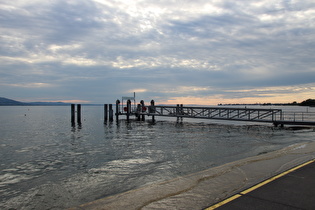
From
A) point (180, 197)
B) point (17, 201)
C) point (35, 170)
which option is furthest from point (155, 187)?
point (35, 170)

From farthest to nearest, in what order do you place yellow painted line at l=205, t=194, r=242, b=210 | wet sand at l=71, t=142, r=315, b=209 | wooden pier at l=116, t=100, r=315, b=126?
wooden pier at l=116, t=100, r=315, b=126 → wet sand at l=71, t=142, r=315, b=209 → yellow painted line at l=205, t=194, r=242, b=210

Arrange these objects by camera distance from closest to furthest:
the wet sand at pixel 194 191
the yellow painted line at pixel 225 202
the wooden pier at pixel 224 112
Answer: the yellow painted line at pixel 225 202 < the wet sand at pixel 194 191 < the wooden pier at pixel 224 112

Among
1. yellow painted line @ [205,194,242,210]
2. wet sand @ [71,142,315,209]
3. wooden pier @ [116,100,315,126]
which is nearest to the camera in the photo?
yellow painted line @ [205,194,242,210]

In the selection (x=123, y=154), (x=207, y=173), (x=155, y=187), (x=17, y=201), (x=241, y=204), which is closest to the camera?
(x=241, y=204)

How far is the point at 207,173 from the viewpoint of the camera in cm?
852

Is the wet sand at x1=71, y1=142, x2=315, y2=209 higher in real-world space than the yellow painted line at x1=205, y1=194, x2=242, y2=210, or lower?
lower

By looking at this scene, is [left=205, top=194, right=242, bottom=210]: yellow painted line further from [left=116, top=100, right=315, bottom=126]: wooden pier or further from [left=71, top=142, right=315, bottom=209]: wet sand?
[left=116, top=100, right=315, bottom=126]: wooden pier

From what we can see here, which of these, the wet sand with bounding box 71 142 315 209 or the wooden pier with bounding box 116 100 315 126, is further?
the wooden pier with bounding box 116 100 315 126

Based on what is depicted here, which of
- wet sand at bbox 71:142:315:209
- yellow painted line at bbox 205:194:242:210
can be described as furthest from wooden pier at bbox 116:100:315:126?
yellow painted line at bbox 205:194:242:210

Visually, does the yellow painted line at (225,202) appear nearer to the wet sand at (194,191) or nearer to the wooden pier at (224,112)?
the wet sand at (194,191)

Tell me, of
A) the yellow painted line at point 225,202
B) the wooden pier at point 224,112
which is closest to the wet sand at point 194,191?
the yellow painted line at point 225,202

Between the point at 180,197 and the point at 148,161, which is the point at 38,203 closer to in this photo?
the point at 180,197

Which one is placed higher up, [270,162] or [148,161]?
[270,162]

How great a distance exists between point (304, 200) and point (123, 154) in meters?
11.5
